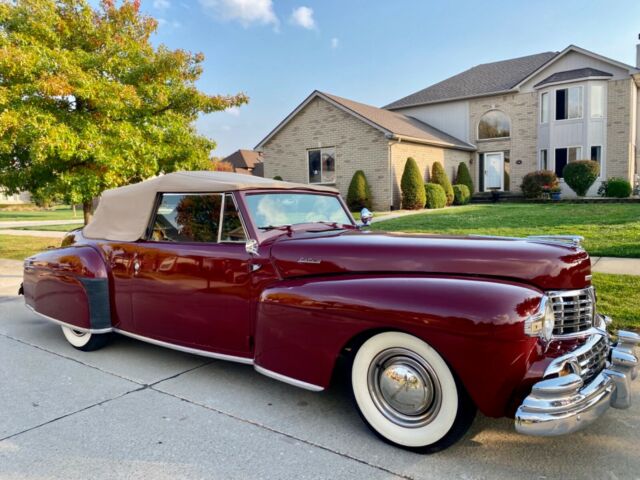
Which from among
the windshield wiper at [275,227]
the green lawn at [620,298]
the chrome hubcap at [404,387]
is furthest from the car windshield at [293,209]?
the green lawn at [620,298]

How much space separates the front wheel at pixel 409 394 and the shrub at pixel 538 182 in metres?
20.8

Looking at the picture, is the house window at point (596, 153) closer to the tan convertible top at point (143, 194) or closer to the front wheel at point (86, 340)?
the tan convertible top at point (143, 194)

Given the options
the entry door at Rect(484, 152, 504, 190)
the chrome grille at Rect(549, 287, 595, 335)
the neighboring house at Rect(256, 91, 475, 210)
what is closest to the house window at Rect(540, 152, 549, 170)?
the entry door at Rect(484, 152, 504, 190)

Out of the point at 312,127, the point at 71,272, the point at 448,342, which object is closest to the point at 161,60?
the point at 71,272

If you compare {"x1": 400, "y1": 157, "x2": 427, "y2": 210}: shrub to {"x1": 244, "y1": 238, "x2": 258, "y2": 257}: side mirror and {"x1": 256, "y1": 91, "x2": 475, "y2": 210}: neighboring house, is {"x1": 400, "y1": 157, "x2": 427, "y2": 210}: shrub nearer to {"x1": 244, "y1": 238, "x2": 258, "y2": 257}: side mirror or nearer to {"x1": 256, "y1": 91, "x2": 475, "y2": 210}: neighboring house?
{"x1": 256, "y1": 91, "x2": 475, "y2": 210}: neighboring house

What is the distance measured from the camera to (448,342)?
2463mm

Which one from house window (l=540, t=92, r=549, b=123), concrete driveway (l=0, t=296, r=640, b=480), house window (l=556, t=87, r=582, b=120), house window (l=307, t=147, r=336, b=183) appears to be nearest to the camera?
concrete driveway (l=0, t=296, r=640, b=480)

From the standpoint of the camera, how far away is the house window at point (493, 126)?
2434 cm

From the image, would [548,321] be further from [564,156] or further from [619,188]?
[564,156]

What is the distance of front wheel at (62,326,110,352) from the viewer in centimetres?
441

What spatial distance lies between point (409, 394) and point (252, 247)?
144cm

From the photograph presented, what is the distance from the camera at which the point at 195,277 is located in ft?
11.8

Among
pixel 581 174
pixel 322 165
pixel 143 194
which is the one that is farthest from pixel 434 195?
pixel 143 194

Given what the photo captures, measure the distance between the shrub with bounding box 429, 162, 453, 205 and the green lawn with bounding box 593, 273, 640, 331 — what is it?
1490cm
